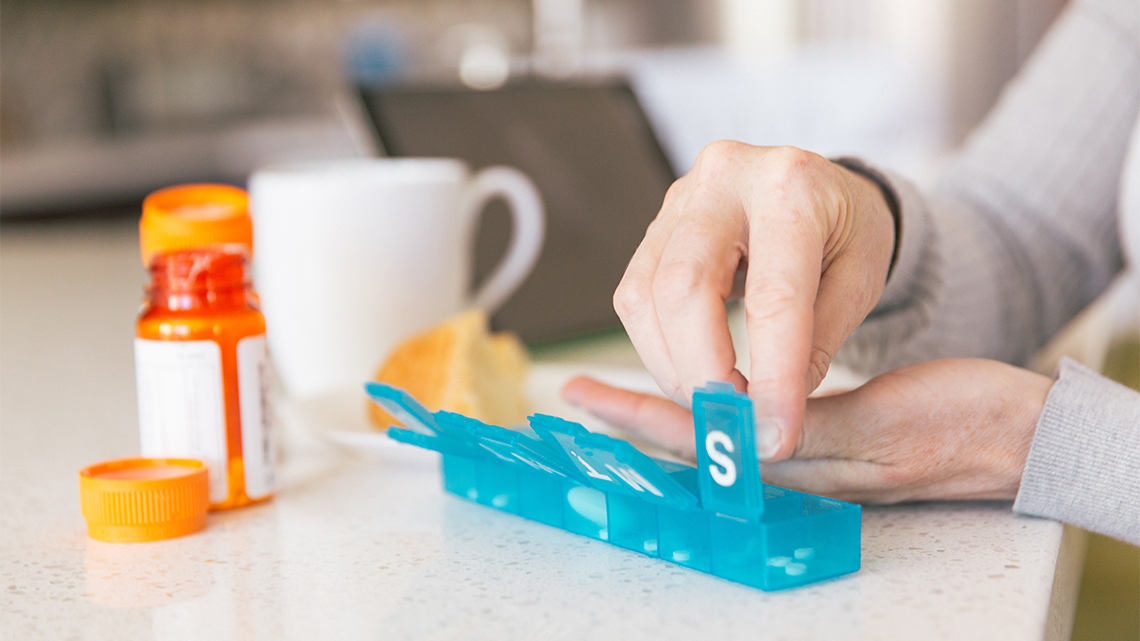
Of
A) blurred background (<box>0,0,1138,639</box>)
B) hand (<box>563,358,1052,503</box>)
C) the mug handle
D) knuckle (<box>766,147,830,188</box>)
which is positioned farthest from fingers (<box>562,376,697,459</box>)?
blurred background (<box>0,0,1138,639</box>)

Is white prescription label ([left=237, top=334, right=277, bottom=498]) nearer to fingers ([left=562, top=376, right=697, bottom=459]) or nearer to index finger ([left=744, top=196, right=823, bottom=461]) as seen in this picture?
fingers ([left=562, top=376, right=697, bottom=459])

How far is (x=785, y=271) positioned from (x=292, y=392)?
1.75 ft

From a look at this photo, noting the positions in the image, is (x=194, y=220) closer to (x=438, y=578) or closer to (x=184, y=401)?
(x=184, y=401)

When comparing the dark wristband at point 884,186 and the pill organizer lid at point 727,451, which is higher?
the dark wristband at point 884,186

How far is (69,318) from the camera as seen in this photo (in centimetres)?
119

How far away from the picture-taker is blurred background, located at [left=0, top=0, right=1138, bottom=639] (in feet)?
10.8

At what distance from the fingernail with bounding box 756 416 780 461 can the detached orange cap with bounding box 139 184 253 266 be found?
12.9 inches

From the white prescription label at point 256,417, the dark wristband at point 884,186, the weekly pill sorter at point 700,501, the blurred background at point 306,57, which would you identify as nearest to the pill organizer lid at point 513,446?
the weekly pill sorter at point 700,501

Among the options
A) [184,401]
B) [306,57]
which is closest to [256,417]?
[184,401]

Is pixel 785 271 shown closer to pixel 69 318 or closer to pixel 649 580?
pixel 649 580

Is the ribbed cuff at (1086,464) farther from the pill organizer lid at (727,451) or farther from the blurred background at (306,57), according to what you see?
the blurred background at (306,57)

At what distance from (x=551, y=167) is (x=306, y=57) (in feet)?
11.8

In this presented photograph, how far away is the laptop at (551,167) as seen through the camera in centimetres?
92

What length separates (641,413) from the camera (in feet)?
1.60
